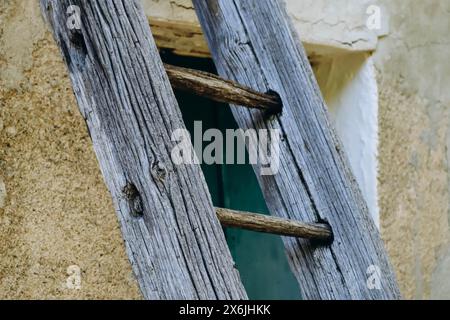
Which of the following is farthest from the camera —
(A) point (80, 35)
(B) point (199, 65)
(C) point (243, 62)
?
(B) point (199, 65)

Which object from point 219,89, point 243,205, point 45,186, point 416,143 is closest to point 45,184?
point 45,186

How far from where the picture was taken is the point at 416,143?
2.70m

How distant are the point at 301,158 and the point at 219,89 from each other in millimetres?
230

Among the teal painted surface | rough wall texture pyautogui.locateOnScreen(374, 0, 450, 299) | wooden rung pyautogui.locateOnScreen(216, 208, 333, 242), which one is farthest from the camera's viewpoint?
rough wall texture pyautogui.locateOnScreen(374, 0, 450, 299)

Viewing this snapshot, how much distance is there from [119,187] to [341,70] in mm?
1417

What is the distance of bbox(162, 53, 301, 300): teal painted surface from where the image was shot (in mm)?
2488

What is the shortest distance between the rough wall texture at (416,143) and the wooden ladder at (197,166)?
3.02ft

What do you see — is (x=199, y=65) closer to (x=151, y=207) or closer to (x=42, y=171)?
(x=42, y=171)

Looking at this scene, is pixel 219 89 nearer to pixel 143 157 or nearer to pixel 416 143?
pixel 143 157

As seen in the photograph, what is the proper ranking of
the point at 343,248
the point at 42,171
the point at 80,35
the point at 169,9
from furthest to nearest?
the point at 169,9, the point at 42,171, the point at 343,248, the point at 80,35

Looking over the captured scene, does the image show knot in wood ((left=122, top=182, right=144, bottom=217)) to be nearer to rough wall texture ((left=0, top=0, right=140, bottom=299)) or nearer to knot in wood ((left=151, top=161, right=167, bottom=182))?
knot in wood ((left=151, top=161, right=167, bottom=182))

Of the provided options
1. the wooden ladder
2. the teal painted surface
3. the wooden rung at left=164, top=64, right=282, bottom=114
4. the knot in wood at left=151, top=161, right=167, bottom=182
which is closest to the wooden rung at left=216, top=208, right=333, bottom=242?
the wooden ladder
